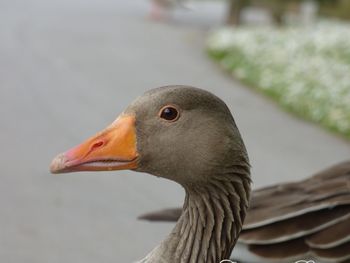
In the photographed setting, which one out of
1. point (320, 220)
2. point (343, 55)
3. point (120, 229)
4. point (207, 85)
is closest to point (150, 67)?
point (207, 85)

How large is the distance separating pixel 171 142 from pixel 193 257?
0.49 m

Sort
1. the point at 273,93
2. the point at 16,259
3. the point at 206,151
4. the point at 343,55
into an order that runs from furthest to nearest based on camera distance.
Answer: the point at 343,55, the point at 273,93, the point at 16,259, the point at 206,151

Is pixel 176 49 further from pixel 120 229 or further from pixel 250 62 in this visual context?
pixel 120 229

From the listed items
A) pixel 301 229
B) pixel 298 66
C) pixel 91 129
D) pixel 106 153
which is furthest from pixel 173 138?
pixel 298 66

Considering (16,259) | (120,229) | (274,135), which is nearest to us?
(16,259)

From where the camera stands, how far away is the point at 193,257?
332 centimetres

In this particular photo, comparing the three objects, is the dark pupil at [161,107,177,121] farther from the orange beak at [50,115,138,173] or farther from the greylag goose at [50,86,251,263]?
the orange beak at [50,115,138,173]

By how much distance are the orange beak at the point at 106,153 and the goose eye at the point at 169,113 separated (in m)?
0.12

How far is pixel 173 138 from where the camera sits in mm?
3234

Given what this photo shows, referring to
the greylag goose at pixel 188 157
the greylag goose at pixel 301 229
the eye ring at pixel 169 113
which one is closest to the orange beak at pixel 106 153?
the greylag goose at pixel 188 157

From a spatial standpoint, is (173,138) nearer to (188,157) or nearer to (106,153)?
(188,157)

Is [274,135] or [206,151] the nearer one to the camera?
[206,151]

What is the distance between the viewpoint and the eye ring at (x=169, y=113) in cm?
318

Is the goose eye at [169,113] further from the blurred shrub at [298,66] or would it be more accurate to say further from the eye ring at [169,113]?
the blurred shrub at [298,66]
